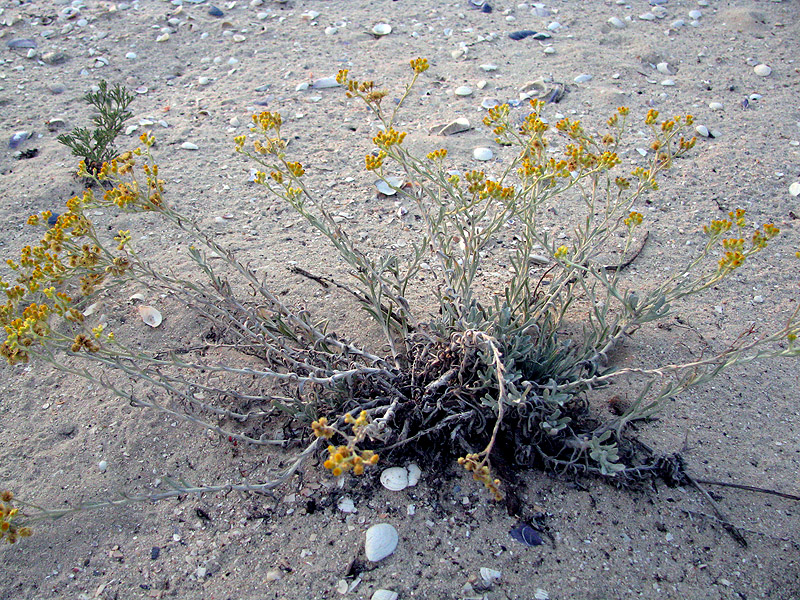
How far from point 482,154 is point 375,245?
105 cm

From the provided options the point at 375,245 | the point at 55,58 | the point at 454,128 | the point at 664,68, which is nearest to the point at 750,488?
the point at 375,245

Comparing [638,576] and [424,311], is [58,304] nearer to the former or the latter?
[424,311]

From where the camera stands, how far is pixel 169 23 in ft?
17.4

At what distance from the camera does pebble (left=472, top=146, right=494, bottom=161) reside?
3.66 metres

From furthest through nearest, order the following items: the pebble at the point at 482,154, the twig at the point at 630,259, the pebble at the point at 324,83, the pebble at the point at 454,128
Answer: the pebble at the point at 324,83 → the pebble at the point at 454,128 → the pebble at the point at 482,154 → the twig at the point at 630,259

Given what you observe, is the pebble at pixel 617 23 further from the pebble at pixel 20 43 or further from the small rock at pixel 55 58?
the pebble at pixel 20 43

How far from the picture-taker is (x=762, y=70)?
434 centimetres

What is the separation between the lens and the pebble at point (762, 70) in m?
4.32

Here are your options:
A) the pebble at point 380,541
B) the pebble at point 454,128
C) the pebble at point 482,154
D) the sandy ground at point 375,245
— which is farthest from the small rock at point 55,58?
the pebble at point 380,541

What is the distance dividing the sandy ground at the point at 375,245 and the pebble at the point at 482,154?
0.08 m

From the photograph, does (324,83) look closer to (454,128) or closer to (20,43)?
(454,128)

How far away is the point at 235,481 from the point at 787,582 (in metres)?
1.70

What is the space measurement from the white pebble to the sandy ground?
0.25 ft

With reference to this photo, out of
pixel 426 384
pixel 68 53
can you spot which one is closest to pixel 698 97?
pixel 426 384
